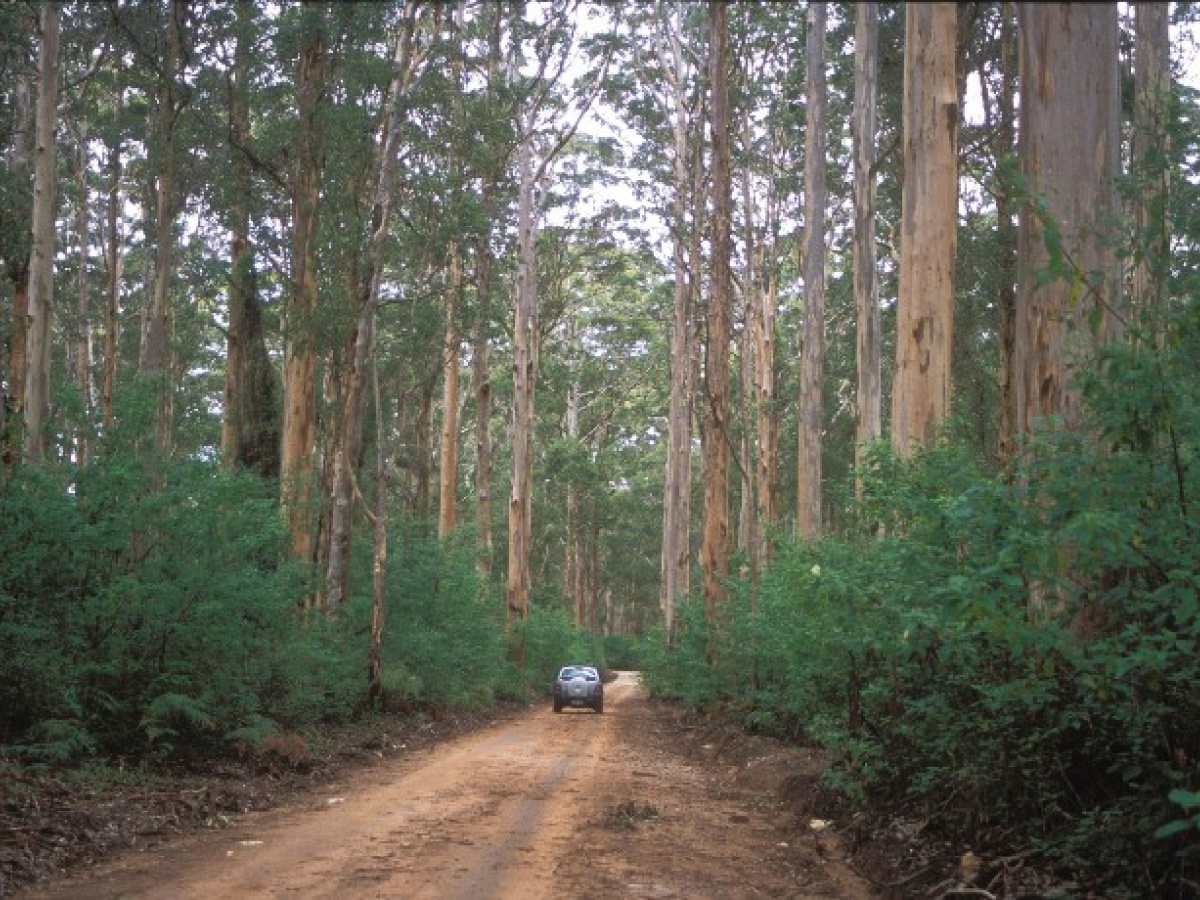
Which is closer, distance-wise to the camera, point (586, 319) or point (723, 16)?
point (723, 16)

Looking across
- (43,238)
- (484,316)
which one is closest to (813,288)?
(484,316)

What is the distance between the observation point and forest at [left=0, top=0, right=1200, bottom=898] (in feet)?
18.2

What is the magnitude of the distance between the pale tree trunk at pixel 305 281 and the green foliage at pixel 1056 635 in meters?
12.8

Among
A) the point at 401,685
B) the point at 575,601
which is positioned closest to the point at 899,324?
the point at 401,685

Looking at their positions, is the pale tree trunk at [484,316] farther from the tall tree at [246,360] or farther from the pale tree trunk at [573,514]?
the pale tree trunk at [573,514]

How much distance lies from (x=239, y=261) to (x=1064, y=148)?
1735 centimetres

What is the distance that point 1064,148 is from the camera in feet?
23.8

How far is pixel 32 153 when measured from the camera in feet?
75.3

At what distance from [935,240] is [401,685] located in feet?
38.1

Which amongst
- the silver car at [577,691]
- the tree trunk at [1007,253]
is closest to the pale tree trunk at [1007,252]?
the tree trunk at [1007,253]

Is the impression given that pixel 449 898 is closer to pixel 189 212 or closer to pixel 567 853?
pixel 567 853

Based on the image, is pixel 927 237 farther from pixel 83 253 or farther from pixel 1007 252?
pixel 83 253

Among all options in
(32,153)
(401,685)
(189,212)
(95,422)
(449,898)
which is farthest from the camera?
(189,212)

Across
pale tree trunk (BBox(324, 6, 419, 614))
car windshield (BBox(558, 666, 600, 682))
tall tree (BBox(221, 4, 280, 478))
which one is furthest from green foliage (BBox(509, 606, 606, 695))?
pale tree trunk (BBox(324, 6, 419, 614))
